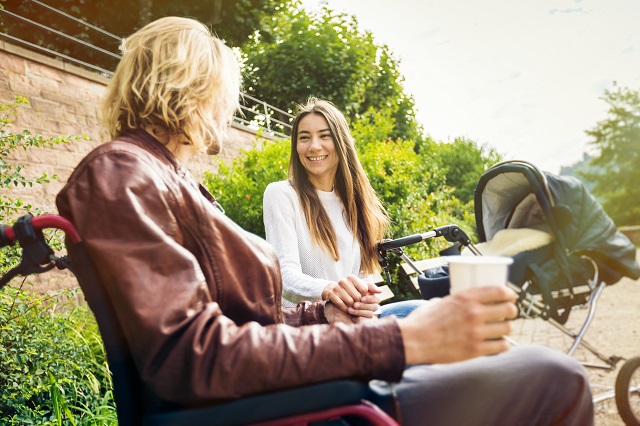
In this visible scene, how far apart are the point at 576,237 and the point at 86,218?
2.98 meters

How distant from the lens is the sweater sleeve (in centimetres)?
249

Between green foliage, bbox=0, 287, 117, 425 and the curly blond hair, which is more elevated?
the curly blond hair

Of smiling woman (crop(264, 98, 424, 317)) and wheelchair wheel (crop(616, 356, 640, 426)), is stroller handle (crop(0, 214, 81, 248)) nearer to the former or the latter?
smiling woman (crop(264, 98, 424, 317))

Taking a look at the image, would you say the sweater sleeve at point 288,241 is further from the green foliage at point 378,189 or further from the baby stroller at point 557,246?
the green foliage at point 378,189

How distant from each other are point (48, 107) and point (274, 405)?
575cm

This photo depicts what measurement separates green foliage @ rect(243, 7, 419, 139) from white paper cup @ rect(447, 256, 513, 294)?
1195 centimetres

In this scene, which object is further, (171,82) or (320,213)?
(320,213)

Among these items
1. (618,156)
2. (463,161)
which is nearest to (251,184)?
(463,161)

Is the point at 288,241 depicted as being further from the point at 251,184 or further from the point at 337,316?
the point at 251,184

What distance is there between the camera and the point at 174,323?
0.97 metres

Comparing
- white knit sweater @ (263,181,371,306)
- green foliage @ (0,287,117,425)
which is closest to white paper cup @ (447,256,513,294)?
white knit sweater @ (263,181,371,306)

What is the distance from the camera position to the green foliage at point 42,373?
274 centimetres

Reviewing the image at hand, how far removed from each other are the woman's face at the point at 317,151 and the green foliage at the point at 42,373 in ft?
6.18

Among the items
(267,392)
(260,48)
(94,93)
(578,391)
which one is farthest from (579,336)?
(260,48)
